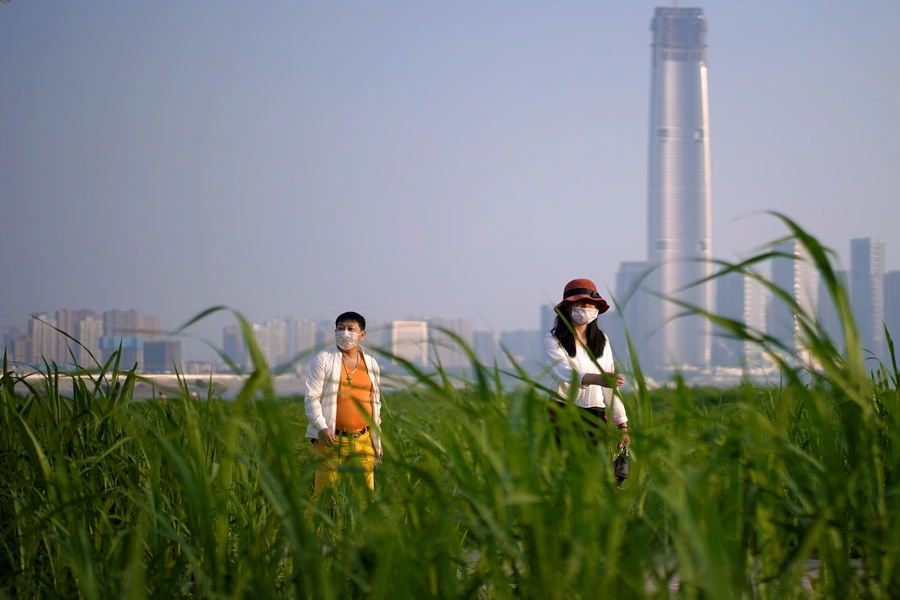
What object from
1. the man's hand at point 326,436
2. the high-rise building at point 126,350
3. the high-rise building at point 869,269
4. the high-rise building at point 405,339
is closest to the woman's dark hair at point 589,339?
the man's hand at point 326,436

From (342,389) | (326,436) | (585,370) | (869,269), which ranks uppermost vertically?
(869,269)

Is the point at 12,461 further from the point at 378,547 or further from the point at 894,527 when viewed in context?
the point at 894,527

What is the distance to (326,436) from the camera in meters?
4.61

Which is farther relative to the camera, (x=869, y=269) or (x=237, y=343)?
(x=869, y=269)

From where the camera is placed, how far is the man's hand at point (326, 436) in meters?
4.59

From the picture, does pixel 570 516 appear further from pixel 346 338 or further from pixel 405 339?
pixel 346 338

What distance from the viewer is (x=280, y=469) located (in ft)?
5.73

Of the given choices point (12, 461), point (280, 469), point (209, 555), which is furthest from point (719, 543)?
point (12, 461)

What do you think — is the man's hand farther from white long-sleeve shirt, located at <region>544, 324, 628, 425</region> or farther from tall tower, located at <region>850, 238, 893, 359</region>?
tall tower, located at <region>850, 238, 893, 359</region>

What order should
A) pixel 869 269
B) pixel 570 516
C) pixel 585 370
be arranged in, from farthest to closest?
pixel 869 269, pixel 585 370, pixel 570 516

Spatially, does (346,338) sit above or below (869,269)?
below

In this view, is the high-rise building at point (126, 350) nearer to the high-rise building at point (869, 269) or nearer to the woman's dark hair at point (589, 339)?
the woman's dark hair at point (589, 339)

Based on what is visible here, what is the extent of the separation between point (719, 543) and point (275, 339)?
352 feet

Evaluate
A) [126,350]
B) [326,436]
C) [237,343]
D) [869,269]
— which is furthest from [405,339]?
[869,269]
